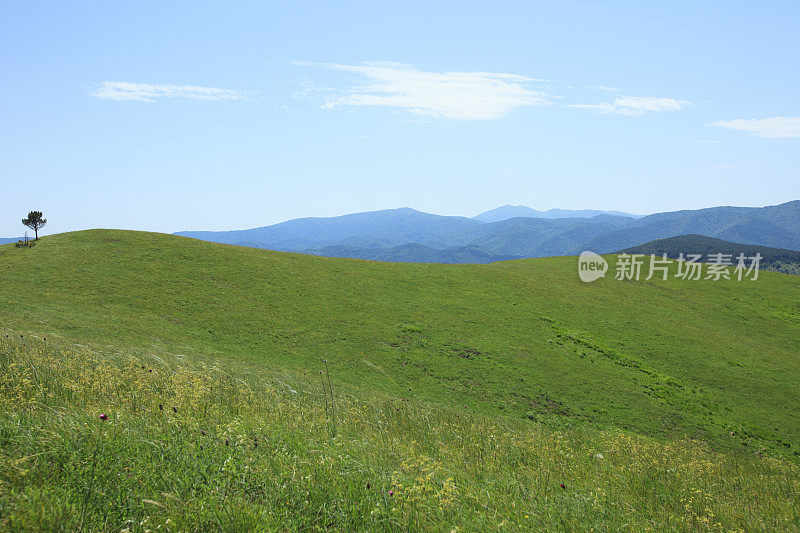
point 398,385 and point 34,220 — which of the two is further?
point 34,220

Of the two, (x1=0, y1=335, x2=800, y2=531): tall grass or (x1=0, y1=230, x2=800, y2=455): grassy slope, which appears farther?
(x1=0, y1=230, x2=800, y2=455): grassy slope

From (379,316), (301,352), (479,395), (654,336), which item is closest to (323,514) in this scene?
(479,395)

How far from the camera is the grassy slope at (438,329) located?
20.4 m

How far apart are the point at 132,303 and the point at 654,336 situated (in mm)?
36062

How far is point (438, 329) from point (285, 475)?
75.6 feet

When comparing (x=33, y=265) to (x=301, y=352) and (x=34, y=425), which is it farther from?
(x=34, y=425)

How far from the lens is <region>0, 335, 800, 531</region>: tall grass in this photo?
15.9ft

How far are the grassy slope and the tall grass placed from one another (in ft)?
28.6

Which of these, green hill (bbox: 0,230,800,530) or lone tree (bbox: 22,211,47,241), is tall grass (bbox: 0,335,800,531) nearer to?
green hill (bbox: 0,230,800,530)

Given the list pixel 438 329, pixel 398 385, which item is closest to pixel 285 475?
pixel 398 385

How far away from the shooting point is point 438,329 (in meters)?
28.2

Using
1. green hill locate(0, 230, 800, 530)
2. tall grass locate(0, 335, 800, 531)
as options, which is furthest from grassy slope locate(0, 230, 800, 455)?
tall grass locate(0, 335, 800, 531)

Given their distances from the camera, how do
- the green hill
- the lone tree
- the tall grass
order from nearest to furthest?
the tall grass, the green hill, the lone tree

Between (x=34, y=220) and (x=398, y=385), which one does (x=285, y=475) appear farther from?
(x=34, y=220)
